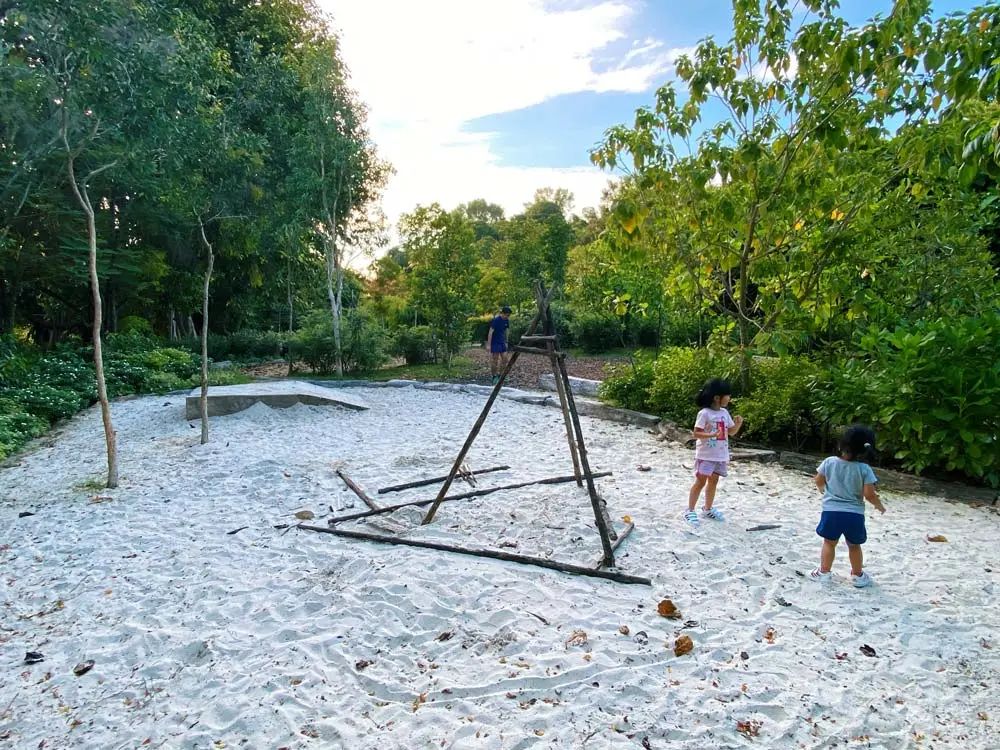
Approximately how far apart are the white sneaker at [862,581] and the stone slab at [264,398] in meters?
7.84

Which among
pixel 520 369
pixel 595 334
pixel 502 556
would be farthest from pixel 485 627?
pixel 595 334

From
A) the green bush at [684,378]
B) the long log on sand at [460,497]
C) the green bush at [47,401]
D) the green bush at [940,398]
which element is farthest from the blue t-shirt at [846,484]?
the green bush at [47,401]

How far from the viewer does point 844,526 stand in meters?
3.52

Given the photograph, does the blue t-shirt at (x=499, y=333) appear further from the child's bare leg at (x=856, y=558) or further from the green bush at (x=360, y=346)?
the child's bare leg at (x=856, y=558)

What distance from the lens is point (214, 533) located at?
14.9 feet

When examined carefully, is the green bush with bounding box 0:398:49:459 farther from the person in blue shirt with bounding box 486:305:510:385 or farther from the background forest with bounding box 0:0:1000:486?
the person in blue shirt with bounding box 486:305:510:385

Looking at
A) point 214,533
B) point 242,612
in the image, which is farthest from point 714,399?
point 214,533

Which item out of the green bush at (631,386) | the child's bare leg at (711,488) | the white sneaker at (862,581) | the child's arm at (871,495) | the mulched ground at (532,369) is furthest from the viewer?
the mulched ground at (532,369)

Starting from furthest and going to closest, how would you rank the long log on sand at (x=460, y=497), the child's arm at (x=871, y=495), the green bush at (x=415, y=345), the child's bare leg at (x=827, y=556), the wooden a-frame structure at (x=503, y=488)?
the green bush at (x=415, y=345) → the long log on sand at (x=460, y=497) → the wooden a-frame structure at (x=503, y=488) → the child's bare leg at (x=827, y=556) → the child's arm at (x=871, y=495)

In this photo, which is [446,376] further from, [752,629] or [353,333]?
[752,629]

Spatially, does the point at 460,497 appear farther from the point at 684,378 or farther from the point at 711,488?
the point at 684,378

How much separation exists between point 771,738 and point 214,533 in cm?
415

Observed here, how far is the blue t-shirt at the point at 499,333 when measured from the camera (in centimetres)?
1210

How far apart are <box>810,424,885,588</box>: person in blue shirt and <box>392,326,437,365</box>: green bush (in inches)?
514
